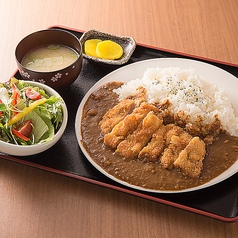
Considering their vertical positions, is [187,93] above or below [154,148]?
above

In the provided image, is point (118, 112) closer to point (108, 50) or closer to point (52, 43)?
point (108, 50)

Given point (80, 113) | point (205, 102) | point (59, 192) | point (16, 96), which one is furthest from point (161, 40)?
point (59, 192)

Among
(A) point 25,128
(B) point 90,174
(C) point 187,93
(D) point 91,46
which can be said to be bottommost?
(B) point 90,174

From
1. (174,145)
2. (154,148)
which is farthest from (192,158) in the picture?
(154,148)

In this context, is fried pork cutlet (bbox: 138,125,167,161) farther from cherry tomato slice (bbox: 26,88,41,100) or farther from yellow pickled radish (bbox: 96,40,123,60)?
yellow pickled radish (bbox: 96,40,123,60)

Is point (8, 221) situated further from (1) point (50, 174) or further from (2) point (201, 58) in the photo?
(2) point (201, 58)

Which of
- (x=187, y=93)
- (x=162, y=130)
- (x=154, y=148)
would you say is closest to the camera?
(x=154, y=148)

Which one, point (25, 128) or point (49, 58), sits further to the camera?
point (49, 58)

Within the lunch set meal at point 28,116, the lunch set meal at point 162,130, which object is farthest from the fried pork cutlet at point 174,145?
the lunch set meal at point 28,116
